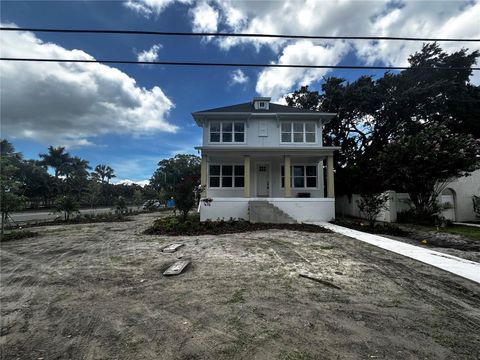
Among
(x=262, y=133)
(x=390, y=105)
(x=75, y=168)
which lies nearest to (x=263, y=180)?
(x=262, y=133)

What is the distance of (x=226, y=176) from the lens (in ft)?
52.6

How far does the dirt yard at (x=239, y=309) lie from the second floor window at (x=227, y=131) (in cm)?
1114

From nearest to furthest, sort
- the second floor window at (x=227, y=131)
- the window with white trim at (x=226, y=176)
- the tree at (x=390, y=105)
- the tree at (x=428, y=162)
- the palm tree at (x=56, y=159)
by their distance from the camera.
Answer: the tree at (x=428, y=162), the window with white trim at (x=226, y=176), the second floor window at (x=227, y=131), the tree at (x=390, y=105), the palm tree at (x=56, y=159)

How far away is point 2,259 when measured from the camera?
659 cm

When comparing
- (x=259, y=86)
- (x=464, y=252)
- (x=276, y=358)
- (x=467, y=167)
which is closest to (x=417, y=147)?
(x=467, y=167)

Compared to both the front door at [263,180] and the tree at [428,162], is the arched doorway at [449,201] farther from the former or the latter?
the front door at [263,180]

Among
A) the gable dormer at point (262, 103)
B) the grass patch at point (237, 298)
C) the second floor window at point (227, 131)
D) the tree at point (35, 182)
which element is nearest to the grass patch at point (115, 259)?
the grass patch at point (237, 298)

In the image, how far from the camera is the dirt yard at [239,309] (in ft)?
8.34

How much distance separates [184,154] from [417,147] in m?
46.2

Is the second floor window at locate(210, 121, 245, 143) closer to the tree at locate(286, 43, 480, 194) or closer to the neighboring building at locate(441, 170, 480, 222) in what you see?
the tree at locate(286, 43, 480, 194)

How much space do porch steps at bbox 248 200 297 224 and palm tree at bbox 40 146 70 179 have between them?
4253cm

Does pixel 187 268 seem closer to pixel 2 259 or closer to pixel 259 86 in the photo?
pixel 2 259

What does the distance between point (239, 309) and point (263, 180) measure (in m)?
13.3

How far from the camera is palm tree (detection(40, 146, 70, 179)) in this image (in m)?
41.9
